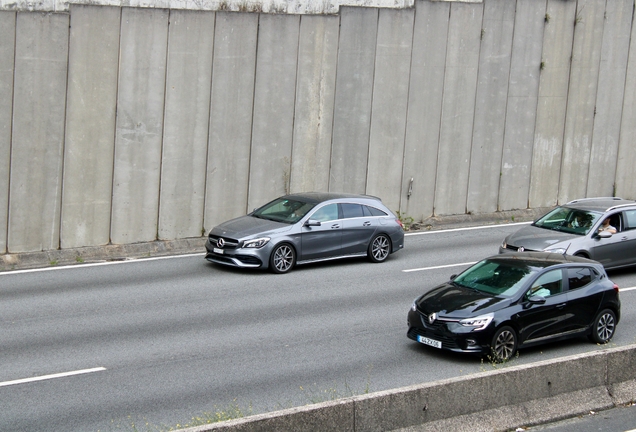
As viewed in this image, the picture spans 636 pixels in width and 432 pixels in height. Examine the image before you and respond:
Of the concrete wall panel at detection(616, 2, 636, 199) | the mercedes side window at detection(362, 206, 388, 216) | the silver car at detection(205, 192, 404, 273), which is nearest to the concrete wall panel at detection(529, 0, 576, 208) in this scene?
the concrete wall panel at detection(616, 2, 636, 199)

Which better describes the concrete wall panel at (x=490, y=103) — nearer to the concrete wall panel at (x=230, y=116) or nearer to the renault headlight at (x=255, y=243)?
the concrete wall panel at (x=230, y=116)

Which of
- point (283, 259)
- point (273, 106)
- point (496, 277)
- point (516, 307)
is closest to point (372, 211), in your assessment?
point (283, 259)

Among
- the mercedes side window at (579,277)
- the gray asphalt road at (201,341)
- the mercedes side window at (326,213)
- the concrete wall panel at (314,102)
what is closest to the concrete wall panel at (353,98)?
the concrete wall panel at (314,102)

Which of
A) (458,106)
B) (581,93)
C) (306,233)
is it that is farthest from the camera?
(581,93)

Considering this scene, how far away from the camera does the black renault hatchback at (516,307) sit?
41.0 feet

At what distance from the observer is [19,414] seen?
10.1 m

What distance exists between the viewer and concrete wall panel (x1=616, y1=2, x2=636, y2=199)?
27.6 m

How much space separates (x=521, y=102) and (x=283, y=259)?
11223 millimetres

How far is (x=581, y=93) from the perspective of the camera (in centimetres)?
2695

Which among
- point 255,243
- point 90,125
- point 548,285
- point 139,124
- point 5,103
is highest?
point 5,103

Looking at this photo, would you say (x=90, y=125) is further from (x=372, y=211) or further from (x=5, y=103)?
(x=372, y=211)

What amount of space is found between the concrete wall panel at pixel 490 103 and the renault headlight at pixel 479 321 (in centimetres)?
1334

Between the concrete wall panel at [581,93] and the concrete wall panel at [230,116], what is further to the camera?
the concrete wall panel at [581,93]

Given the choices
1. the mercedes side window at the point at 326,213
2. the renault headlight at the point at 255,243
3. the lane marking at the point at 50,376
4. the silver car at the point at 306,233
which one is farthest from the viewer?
the mercedes side window at the point at 326,213
